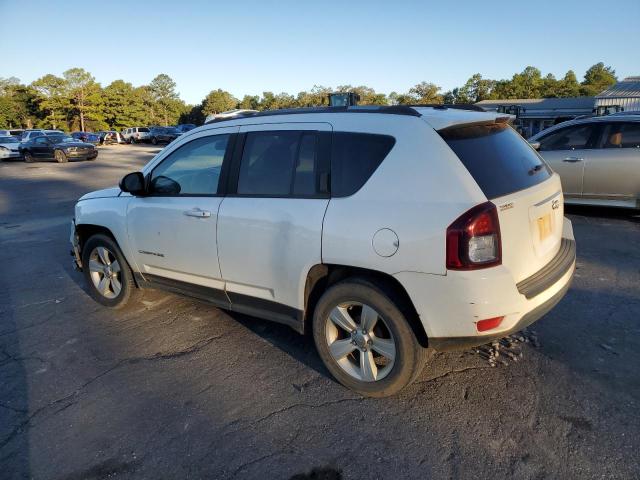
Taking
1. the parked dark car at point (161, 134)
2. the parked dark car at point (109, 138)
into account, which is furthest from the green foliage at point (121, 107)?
the parked dark car at point (161, 134)

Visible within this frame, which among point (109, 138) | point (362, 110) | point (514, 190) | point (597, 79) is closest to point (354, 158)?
point (362, 110)

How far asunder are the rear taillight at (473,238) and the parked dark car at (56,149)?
91.8ft

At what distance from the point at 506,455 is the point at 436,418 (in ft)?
1.50

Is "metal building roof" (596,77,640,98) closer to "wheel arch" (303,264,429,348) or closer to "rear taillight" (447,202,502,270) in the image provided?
"rear taillight" (447,202,502,270)

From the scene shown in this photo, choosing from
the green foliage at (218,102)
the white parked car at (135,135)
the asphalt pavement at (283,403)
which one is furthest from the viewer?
the green foliage at (218,102)

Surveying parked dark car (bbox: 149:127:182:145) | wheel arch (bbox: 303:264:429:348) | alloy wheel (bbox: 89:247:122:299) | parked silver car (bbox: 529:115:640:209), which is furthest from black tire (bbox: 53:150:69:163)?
wheel arch (bbox: 303:264:429:348)

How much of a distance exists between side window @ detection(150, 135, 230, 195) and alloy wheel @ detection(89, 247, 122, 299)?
1.03 m

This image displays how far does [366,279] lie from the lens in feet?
9.62

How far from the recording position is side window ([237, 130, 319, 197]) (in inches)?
128

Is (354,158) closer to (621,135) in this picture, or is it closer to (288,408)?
(288,408)

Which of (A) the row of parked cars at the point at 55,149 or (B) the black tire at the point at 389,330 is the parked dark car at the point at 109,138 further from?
(B) the black tire at the point at 389,330

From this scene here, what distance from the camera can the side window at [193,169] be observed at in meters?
3.82

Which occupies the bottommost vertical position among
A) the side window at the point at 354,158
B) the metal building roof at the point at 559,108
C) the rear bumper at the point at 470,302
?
the rear bumper at the point at 470,302

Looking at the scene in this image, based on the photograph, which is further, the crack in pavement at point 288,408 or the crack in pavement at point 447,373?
the crack in pavement at point 447,373
